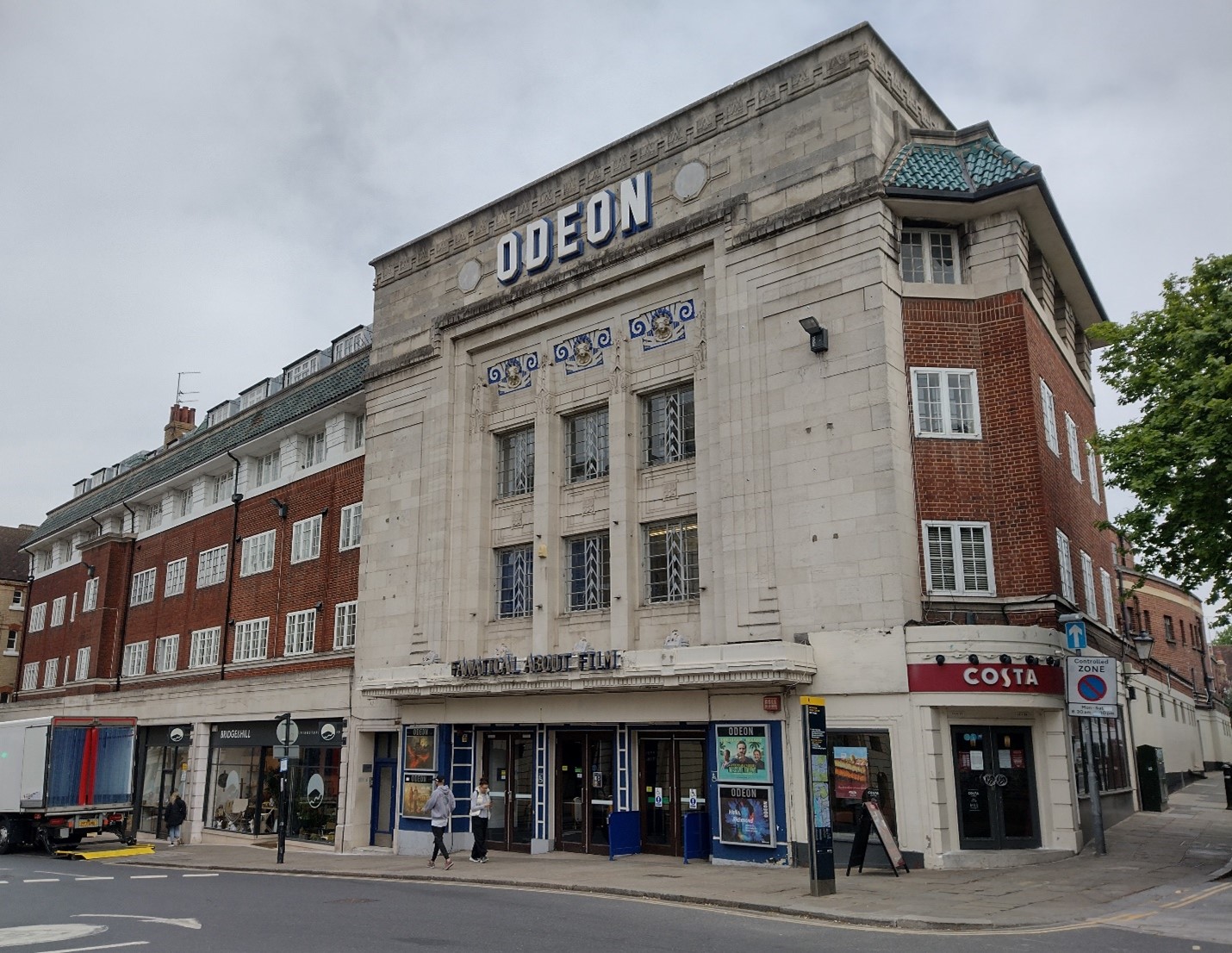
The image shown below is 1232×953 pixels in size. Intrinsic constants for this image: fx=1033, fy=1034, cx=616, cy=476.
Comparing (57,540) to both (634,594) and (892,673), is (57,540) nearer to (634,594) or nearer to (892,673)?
(634,594)

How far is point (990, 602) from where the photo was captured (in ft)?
62.3

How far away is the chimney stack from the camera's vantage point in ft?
159

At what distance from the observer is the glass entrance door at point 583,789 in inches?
890

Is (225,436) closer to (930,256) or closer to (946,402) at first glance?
(930,256)

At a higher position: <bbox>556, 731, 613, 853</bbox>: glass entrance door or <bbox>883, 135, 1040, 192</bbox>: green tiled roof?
<bbox>883, 135, 1040, 192</bbox>: green tiled roof

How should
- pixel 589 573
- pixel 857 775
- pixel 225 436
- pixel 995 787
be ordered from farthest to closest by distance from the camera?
pixel 225 436 < pixel 589 573 < pixel 857 775 < pixel 995 787

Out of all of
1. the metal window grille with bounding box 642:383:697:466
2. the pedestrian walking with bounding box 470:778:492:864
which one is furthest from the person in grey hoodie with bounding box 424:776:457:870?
the metal window grille with bounding box 642:383:697:466

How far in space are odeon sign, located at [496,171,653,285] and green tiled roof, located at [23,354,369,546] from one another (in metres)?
6.70

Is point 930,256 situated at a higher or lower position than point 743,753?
higher

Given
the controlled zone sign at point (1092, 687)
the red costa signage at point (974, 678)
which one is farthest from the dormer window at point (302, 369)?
the controlled zone sign at point (1092, 687)

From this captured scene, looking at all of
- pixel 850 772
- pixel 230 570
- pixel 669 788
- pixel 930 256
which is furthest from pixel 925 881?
pixel 230 570

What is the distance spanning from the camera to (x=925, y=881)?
16156 mm

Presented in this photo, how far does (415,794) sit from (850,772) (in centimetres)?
1185

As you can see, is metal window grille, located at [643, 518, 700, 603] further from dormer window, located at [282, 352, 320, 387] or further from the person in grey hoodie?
dormer window, located at [282, 352, 320, 387]
